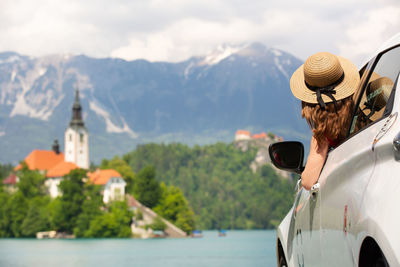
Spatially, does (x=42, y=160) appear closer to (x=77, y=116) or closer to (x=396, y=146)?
(x=77, y=116)

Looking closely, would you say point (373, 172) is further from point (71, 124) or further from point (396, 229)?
point (71, 124)

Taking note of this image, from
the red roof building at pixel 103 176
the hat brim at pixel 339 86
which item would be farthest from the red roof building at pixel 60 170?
the hat brim at pixel 339 86

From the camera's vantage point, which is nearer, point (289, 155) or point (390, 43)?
point (390, 43)

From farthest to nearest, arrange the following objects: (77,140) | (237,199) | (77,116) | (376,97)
Result: (237,199), (77,116), (77,140), (376,97)

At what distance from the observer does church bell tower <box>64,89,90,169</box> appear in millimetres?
154875

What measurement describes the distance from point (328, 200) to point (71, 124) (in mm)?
153549

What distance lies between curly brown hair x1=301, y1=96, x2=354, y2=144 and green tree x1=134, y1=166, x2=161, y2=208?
11517 centimetres

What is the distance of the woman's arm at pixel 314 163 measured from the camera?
11.9ft

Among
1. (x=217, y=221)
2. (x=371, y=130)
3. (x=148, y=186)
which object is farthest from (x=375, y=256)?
(x=217, y=221)

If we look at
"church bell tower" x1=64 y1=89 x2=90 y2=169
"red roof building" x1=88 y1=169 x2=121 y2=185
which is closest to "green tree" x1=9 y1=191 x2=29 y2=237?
"red roof building" x1=88 y1=169 x2=121 y2=185

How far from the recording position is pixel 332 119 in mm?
3559

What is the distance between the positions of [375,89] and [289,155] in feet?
2.47

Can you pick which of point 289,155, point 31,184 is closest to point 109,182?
point 31,184

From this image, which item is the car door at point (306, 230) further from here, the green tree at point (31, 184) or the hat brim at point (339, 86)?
the green tree at point (31, 184)
